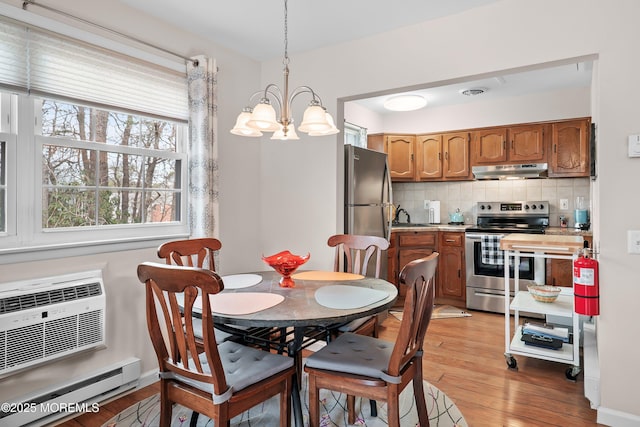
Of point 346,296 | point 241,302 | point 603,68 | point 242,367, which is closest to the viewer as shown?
point 242,367

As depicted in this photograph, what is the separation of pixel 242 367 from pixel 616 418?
2.05 meters

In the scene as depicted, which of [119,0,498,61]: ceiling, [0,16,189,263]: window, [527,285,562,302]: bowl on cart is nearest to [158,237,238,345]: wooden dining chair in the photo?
[0,16,189,263]: window

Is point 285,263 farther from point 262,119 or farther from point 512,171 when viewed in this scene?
point 512,171

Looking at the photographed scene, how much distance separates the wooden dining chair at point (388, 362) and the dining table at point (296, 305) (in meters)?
0.15

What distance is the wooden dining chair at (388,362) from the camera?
1.50 m

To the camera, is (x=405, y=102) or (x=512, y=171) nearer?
(x=405, y=102)

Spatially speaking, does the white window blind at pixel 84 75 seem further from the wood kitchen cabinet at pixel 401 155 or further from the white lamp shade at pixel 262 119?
the wood kitchen cabinet at pixel 401 155

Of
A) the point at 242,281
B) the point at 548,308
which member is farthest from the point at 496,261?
the point at 242,281

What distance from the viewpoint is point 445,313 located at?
13.6 ft

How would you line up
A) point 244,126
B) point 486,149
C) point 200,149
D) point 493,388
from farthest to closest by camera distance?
point 486,149 → point 200,149 → point 493,388 → point 244,126

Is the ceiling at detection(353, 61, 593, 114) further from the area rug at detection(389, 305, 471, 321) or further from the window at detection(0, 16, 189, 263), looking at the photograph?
the area rug at detection(389, 305, 471, 321)

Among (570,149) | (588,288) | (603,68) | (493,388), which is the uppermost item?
(603,68)

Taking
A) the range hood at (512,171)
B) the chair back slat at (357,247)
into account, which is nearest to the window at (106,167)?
the chair back slat at (357,247)

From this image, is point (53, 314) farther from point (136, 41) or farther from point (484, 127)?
point (484, 127)
